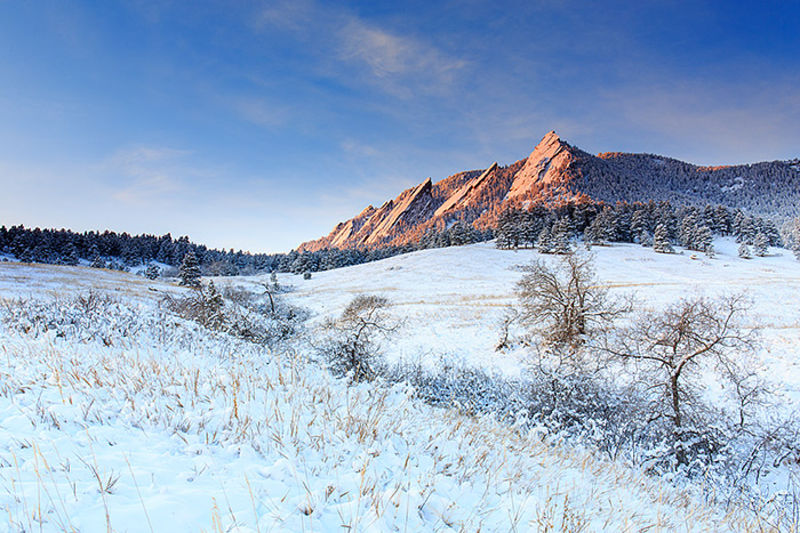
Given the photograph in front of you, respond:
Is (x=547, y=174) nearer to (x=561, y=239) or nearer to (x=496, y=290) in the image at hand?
(x=561, y=239)

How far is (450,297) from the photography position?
4194 cm

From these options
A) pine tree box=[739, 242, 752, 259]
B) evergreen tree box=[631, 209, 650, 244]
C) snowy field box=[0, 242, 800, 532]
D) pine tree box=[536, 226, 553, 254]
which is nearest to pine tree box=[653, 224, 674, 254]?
evergreen tree box=[631, 209, 650, 244]

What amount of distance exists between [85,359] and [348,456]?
4589 millimetres

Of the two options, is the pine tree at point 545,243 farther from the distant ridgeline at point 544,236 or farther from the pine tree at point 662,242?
the pine tree at point 662,242

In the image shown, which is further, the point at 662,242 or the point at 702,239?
the point at 702,239

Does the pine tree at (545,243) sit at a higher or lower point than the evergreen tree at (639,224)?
lower

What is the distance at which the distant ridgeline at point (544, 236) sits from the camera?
77.7 metres

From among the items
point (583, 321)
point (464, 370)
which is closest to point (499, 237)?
point (583, 321)

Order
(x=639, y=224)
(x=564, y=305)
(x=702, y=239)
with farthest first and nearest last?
(x=639, y=224), (x=702, y=239), (x=564, y=305)

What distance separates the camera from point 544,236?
248 feet

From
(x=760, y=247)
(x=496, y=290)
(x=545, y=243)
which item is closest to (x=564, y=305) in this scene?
(x=496, y=290)

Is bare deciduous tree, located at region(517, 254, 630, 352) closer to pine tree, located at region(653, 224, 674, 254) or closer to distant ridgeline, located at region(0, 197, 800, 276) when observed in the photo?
distant ridgeline, located at region(0, 197, 800, 276)

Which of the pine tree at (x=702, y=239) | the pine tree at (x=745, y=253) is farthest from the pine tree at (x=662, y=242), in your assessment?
the pine tree at (x=745, y=253)

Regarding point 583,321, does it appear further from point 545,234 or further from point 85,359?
point 545,234
